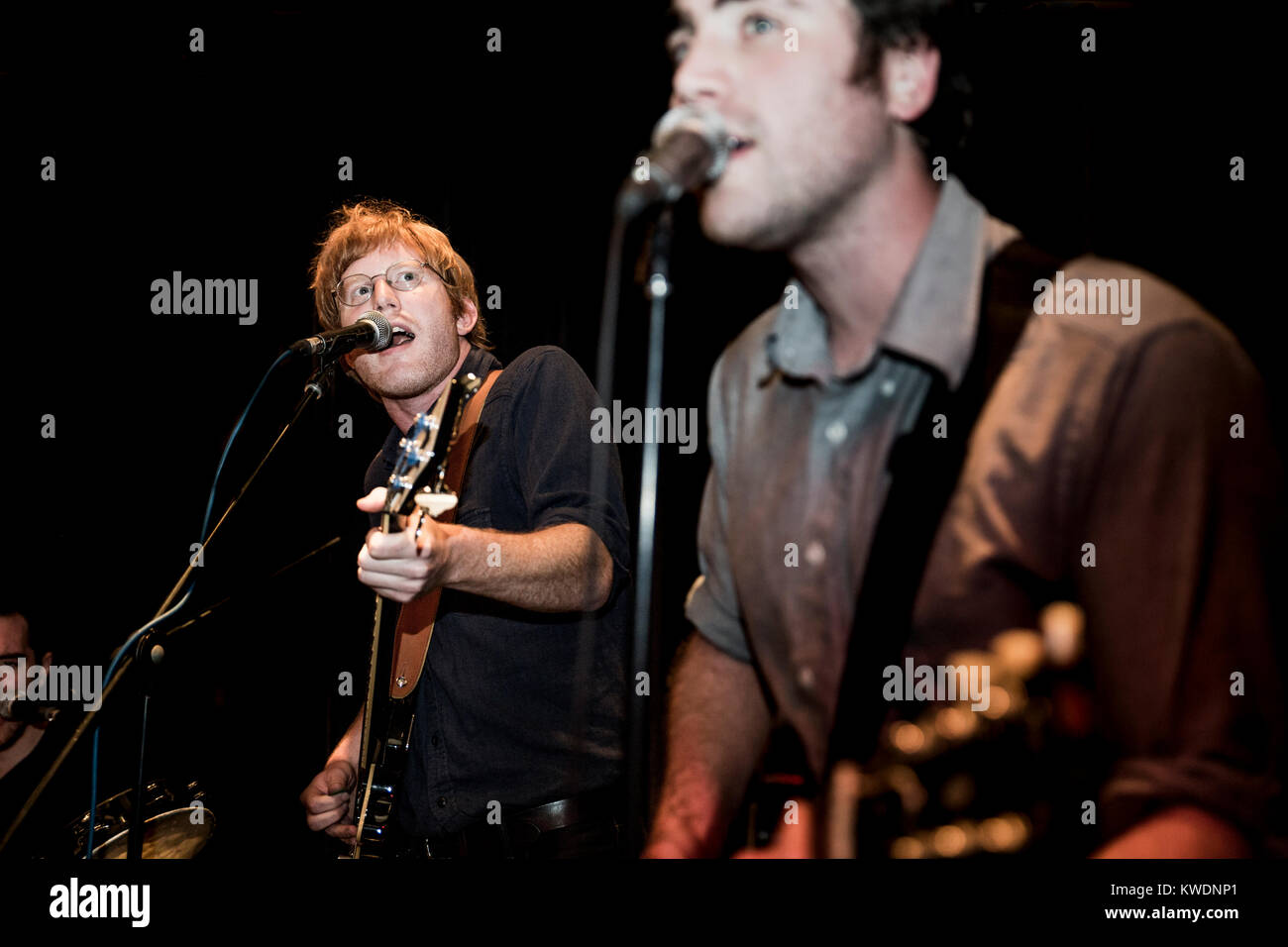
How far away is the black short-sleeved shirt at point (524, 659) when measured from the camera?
1980 mm

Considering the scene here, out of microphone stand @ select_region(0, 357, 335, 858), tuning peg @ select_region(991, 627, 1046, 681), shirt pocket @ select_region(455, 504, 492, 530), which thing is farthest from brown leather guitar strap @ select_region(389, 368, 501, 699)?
tuning peg @ select_region(991, 627, 1046, 681)

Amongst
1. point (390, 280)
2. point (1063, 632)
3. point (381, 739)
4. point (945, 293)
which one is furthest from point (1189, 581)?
point (390, 280)

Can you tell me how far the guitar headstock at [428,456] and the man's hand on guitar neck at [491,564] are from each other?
0.04 meters

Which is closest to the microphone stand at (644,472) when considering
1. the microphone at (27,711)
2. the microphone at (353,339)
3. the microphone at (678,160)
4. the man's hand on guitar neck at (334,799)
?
the microphone at (678,160)

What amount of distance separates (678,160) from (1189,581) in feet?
2.49

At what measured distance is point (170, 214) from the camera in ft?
9.87

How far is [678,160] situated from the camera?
1.18m

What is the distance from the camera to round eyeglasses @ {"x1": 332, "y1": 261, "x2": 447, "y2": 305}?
2363 millimetres

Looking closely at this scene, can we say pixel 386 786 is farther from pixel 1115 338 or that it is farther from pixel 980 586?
pixel 1115 338

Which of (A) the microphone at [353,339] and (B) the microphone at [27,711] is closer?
(A) the microphone at [353,339]

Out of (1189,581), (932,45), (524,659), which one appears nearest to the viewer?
(1189,581)

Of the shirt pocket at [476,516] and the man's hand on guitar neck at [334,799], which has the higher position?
the shirt pocket at [476,516]

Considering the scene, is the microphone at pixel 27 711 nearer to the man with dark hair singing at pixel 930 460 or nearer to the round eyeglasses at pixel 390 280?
the round eyeglasses at pixel 390 280

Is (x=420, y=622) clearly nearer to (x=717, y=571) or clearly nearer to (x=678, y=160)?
(x=717, y=571)
